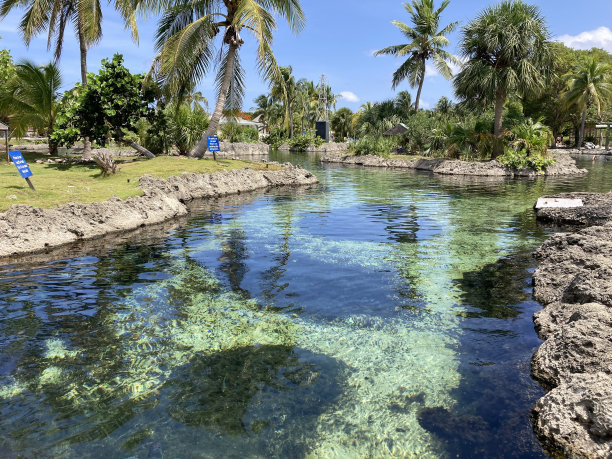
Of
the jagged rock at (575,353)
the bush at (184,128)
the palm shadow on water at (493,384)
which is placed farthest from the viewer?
the bush at (184,128)

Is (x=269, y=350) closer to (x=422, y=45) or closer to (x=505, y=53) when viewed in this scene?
(x=505, y=53)

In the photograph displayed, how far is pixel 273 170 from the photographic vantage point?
25047 millimetres

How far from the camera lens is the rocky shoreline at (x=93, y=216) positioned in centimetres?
993

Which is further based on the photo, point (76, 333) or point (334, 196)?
point (334, 196)

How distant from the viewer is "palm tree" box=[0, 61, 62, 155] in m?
23.6

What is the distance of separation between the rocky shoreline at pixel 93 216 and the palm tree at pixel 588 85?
48.7m

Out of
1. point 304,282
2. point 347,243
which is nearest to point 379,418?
point 304,282

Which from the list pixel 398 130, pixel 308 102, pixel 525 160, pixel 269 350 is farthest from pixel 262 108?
pixel 269 350

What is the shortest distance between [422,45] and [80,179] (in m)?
35.4

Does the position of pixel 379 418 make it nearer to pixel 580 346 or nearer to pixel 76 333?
pixel 580 346

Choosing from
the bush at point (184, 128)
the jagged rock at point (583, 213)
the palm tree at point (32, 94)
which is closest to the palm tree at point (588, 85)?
the jagged rock at point (583, 213)

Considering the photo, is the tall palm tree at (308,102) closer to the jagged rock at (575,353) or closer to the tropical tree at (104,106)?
the tropical tree at (104,106)

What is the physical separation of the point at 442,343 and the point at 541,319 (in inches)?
62.4

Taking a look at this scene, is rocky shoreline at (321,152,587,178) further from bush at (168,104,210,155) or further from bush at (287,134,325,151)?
bush at (287,134,325,151)
